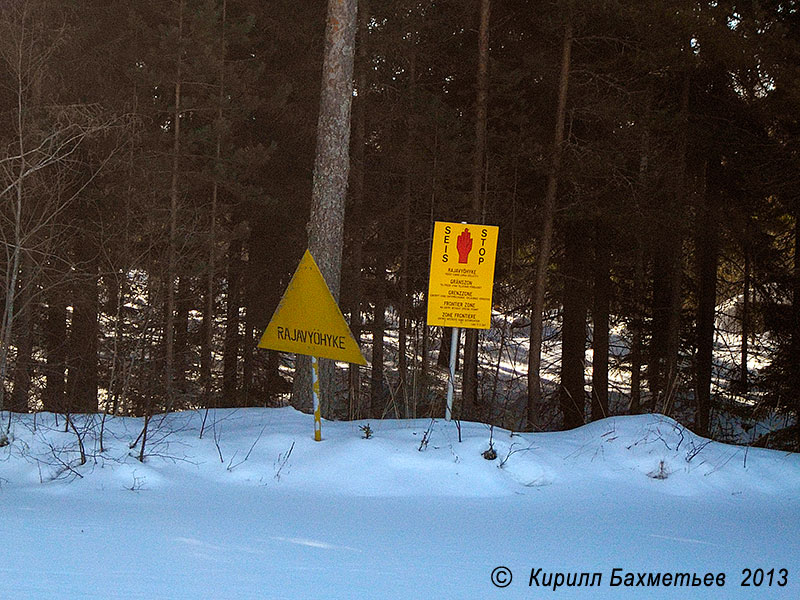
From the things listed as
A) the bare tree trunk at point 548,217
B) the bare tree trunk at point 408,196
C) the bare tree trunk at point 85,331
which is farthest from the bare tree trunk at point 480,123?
the bare tree trunk at point 85,331

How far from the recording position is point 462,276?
7.13m

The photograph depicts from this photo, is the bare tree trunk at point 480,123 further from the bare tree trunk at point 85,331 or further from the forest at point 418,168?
the bare tree trunk at point 85,331

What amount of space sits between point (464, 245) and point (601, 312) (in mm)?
9736

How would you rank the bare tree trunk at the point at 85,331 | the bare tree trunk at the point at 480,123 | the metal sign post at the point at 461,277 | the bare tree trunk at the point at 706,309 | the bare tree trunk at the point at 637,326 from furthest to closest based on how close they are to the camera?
the bare tree trunk at the point at 637,326 → the bare tree trunk at the point at 706,309 → the bare tree trunk at the point at 85,331 → the bare tree trunk at the point at 480,123 → the metal sign post at the point at 461,277

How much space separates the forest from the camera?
42.7 ft

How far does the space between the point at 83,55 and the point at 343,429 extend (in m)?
11.2

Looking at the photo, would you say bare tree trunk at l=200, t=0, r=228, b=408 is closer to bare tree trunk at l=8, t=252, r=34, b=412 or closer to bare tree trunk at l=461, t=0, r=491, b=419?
bare tree trunk at l=8, t=252, r=34, b=412

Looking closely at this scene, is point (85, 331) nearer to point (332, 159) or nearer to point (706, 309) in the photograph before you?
point (332, 159)

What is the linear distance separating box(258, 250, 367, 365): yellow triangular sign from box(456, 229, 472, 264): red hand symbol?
1.42 meters

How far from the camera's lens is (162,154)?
14.5 metres

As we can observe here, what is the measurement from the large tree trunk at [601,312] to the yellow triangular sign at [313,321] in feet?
34.0

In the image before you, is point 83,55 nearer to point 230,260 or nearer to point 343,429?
point 230,260

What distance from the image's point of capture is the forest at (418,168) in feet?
42.7

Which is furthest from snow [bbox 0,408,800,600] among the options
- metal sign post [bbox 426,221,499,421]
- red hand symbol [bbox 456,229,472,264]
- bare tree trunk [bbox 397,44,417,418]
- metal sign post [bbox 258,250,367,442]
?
bare tree trunk [bbox 397,44,417,418]
